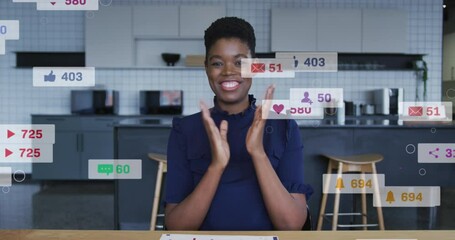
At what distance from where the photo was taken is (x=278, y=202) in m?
0.96

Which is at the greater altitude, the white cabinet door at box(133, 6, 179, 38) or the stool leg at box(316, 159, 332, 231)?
the white cabinet door at box(133, 6, 179, 38)

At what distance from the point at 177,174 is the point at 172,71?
166 cm

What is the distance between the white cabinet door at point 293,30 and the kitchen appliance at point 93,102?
127cm

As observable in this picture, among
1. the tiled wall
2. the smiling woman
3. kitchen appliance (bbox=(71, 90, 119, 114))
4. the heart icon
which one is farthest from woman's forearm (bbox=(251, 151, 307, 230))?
kitchen appliance (bbox=(71, 90, 119, 114))

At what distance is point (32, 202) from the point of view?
263cm

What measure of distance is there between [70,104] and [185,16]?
1.54 metres

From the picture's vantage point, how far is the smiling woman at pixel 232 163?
97 cm

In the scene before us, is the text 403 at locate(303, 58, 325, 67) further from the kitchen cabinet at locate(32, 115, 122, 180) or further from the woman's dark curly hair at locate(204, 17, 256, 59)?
the kitchen cabinet at locate(32, 115, 122, 180)

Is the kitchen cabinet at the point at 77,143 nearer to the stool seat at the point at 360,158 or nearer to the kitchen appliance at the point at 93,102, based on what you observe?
the kitchen appliance at the point at 93,102

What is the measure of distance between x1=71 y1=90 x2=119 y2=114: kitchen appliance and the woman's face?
7.02 ft

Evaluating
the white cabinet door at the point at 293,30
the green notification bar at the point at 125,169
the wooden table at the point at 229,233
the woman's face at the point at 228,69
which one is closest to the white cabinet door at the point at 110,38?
the green notification bar at the point at 125,169

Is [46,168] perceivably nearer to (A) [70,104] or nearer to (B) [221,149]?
(A) [70,104]

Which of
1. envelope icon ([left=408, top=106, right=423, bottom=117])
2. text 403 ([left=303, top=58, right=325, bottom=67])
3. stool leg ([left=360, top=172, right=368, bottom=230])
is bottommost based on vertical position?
stool leg ([left=360, top=172, right=368, bottom=230])

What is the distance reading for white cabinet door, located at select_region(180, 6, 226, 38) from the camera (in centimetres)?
177
